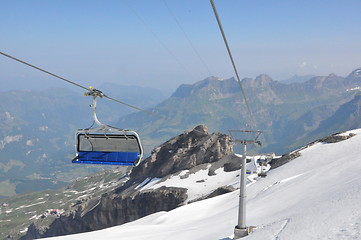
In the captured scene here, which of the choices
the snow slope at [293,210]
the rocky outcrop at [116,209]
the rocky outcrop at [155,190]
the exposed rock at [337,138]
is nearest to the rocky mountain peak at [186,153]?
the rocky outcrop at [155,190]

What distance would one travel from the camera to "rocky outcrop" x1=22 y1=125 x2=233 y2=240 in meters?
79.3

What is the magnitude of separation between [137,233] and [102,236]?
4.90m

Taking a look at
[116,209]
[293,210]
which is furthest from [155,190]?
[293,210]

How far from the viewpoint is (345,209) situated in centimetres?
1881

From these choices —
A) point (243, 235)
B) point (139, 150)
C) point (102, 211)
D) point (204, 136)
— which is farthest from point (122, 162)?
point (204, 136)

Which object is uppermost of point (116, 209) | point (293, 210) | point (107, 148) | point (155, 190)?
point (107, 148)

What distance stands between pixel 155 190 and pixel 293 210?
59.0 m

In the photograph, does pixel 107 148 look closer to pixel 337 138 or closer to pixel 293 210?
pixel 293 210

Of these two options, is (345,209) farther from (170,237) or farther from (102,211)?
(102,211)

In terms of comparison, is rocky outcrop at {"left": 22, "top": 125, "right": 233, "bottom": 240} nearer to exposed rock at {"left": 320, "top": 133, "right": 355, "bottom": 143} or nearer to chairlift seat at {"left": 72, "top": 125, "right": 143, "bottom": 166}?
exposed rock at {"left": 320, "top": 133, "right": 355, "bottom": 143}

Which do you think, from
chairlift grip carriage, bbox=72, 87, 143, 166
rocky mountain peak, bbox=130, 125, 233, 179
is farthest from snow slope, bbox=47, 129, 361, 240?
rocky mountain peak, bbox=130, 125, 233, 179

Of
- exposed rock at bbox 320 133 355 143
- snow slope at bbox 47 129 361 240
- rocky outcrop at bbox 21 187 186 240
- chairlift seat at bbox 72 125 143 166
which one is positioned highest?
chairlift seat at bbox 72 125 143 166

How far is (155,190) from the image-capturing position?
266ft

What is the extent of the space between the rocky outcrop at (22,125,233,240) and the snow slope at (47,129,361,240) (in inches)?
965
